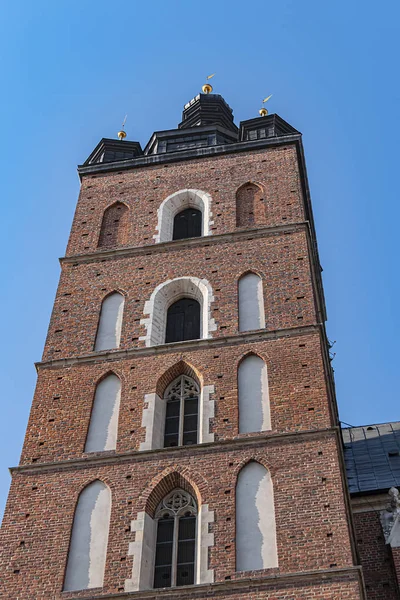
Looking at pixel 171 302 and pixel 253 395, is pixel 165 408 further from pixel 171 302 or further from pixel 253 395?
pixel 171 302

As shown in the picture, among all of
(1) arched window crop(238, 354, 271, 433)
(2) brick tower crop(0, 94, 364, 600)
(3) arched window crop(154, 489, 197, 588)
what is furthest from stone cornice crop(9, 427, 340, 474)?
(3) arched window crop(154, 489, 197, 588)

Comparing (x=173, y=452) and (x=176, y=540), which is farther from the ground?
(x=173, y=452)

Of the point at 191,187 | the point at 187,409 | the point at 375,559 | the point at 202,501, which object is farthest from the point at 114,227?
the point at 375,559

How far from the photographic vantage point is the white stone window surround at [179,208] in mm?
22188

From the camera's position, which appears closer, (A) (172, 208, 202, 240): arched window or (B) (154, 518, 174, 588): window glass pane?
(B) (154, 518, 174, 588): window glass pane

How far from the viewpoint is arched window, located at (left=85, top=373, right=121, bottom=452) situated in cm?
1722

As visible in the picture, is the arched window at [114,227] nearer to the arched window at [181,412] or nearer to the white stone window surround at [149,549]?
the arched window at [181,412]

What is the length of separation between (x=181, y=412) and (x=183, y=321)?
2.64 metres

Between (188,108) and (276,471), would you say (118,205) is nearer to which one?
(188,108)

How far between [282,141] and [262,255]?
479 centimetres

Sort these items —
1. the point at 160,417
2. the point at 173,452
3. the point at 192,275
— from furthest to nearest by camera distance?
the point at 192,275
the point at 160,417
the point at 173,452

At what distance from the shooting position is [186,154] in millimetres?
24703

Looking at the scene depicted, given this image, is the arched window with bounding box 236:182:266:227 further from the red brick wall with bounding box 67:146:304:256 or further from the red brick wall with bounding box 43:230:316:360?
the red brick wall with bounding box 43:230:316:360

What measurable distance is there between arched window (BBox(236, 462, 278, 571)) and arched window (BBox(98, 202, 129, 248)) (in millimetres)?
7702
